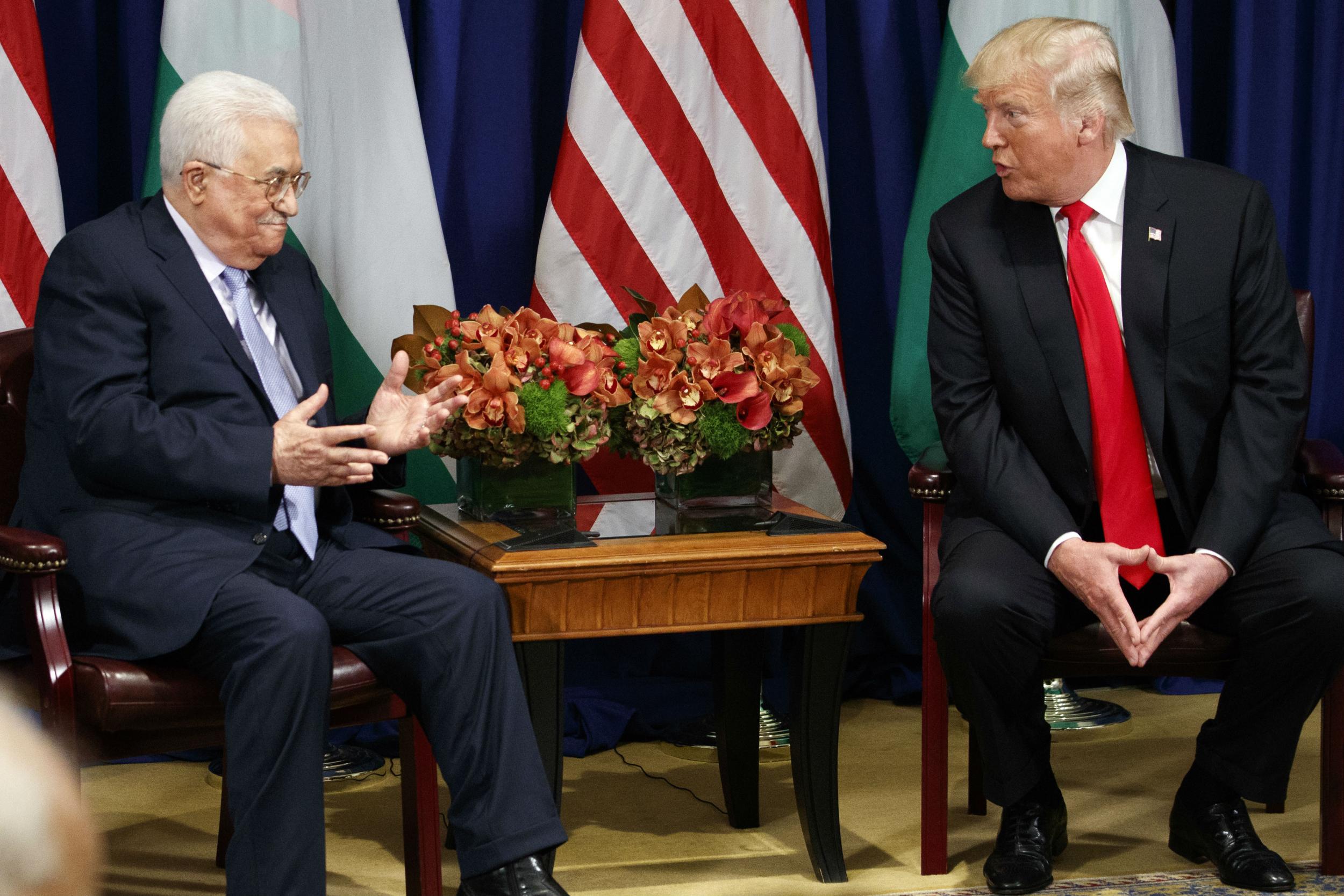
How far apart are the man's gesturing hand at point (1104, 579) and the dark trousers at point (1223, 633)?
61 millimetres

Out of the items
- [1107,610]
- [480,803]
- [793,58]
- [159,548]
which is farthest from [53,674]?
[793,58]

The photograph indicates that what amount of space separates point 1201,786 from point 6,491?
2152 millimetres

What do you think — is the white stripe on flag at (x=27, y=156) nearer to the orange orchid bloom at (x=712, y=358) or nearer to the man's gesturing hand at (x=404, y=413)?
the man's gesturing hand at (x=404, y=413)

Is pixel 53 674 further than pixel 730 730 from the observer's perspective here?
No

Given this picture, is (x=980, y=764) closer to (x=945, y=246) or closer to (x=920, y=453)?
(x=920, y=453)

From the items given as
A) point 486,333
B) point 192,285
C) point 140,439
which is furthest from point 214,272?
point 486,333

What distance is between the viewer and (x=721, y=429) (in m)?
2.73

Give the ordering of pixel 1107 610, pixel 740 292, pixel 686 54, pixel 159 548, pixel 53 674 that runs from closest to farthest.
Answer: pixel 53 674, pixel 159 548, pixel 1107 610, pixel 740 292, pixel 686 54

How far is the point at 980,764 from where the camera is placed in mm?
3076

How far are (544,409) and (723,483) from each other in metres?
0.41

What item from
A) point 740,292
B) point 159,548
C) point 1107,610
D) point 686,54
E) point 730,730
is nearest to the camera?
point 159,548

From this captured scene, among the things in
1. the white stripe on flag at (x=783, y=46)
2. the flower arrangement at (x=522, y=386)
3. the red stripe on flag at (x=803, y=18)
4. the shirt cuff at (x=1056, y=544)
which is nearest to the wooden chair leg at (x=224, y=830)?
→ the flower arrangement at (x=522, y=386)

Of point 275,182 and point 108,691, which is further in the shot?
point 275,182

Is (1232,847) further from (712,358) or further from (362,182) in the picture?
(362,182)
